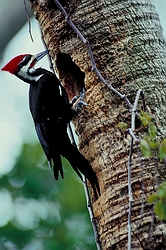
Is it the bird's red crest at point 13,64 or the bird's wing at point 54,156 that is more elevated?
the bird's red crest at point 13,64

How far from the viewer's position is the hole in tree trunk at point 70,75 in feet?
9.39

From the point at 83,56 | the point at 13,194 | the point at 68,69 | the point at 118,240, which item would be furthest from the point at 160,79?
the point at 13,194

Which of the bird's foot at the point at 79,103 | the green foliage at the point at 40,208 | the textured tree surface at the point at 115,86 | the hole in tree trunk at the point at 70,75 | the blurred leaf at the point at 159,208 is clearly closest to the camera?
the blurred leaf at the point at 159,208

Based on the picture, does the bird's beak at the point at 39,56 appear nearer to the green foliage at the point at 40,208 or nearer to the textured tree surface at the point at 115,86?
the textured tree surface at the point at 115,86

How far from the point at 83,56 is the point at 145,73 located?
35 centimetres

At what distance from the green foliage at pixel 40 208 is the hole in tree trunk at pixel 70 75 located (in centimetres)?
112

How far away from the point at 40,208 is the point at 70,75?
1.36 meters

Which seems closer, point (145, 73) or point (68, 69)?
point (145, 73)

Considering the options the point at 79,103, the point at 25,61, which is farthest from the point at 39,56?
the point at 79,103

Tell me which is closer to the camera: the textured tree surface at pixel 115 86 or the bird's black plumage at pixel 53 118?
the textured tree surface at pixel 115 86

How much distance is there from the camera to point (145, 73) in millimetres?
2500

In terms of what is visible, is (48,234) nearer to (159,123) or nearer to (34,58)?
(34,58)

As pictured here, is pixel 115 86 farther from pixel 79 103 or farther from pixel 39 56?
pixel 39 56

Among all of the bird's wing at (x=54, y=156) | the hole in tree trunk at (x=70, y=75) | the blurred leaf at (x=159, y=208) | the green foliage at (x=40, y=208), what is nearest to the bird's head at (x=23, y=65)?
the hole in tree trunk at (x=70, y=75)
